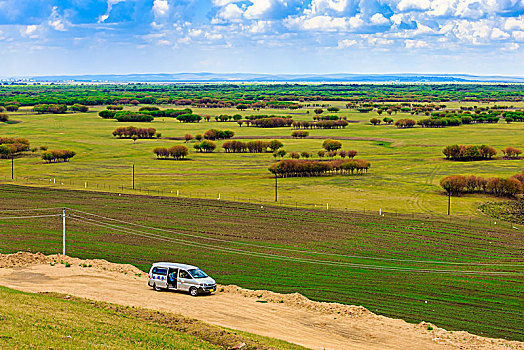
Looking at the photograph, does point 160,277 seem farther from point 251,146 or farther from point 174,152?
point 251,146

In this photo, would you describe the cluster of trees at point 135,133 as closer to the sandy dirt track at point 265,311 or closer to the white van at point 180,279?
the sandy dirt track at point 265,311

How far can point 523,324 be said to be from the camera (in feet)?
122

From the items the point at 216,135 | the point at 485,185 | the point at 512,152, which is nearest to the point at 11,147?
the point at 216,135

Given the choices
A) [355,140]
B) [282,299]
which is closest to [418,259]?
[282,299]

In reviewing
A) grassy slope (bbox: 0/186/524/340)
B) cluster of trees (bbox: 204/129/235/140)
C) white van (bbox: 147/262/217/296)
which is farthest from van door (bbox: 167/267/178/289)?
cluster of trees (bbox: 204/129/235/140)

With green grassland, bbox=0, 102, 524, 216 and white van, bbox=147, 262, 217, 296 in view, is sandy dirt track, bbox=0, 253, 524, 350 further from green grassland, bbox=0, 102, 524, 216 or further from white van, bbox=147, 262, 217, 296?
green grassland, bbox=0, 102, 524, 216

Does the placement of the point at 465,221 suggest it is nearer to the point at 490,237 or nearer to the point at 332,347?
the point at 490,237

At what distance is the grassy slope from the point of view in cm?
4138

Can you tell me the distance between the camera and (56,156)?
13562 centimetres

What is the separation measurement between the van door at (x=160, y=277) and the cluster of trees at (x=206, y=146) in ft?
383

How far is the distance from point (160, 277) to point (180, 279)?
143 centimetres

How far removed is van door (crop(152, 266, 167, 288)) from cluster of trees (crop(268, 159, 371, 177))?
72604mm

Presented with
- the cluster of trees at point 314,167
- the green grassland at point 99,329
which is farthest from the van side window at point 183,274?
the cluster of trees at point 314,167

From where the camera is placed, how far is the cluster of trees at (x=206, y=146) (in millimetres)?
155000
